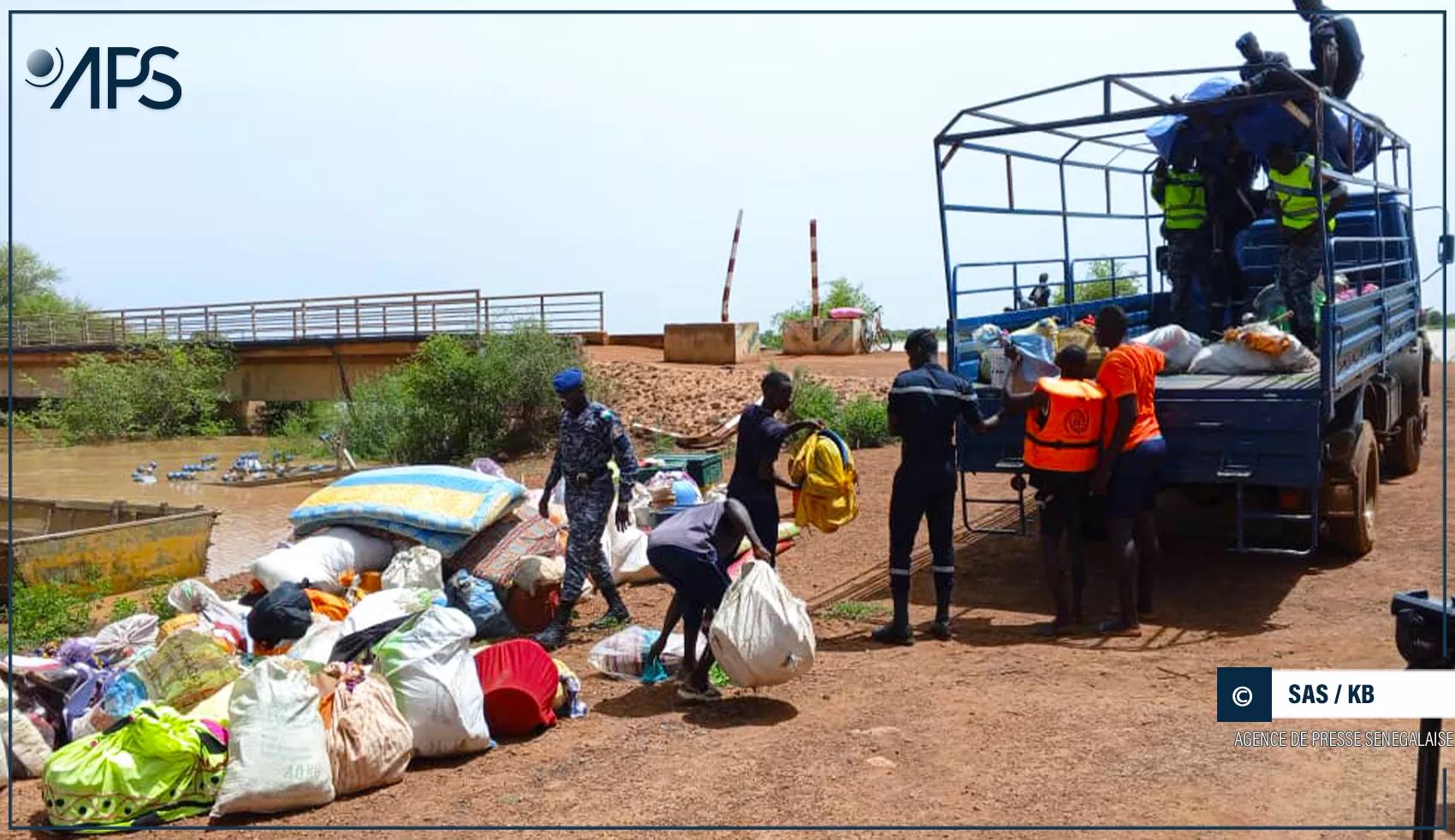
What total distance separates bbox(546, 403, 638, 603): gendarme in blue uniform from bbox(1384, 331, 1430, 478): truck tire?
675 centimetres

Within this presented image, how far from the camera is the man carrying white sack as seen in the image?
575 centimetres

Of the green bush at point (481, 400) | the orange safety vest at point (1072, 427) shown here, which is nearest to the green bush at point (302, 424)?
the green bush at point (481, 400)

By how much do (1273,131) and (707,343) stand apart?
→ 15.3 metres

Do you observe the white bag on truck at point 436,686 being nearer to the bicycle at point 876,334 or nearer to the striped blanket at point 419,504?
the striped blanket at point 419,504

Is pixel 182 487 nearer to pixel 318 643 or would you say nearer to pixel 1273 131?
pixel 318 643

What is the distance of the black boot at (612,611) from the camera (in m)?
7.54

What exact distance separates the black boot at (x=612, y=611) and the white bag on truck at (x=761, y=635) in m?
2.16

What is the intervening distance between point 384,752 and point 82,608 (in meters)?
5.26

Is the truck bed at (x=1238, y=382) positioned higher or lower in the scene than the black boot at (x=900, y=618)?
higher

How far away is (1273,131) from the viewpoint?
8.55 metres

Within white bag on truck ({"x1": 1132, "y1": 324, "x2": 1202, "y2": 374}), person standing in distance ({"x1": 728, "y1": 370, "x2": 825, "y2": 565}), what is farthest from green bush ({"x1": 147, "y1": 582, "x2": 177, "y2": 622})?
white bag on truck ({"x1": 1132, "y1": 324, "x2": 1202, "y2": 374})

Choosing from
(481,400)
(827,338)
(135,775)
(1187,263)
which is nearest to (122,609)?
(135,775)

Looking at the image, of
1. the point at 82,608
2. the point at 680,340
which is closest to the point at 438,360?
the point at 680,340

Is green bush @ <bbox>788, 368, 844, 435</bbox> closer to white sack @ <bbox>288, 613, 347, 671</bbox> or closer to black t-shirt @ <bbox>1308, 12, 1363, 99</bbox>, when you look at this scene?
black t-shirt @ <bbox>1308, 12, 1363, 99</bbox>
